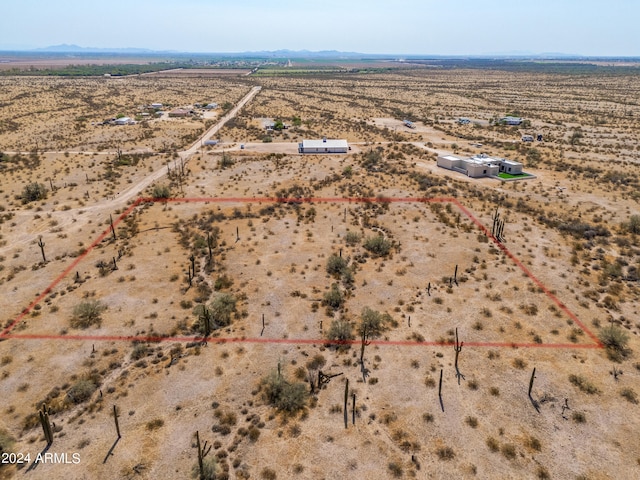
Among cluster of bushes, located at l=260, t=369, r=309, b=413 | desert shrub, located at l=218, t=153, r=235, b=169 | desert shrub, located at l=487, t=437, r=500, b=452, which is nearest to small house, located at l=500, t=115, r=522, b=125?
desert shrub, located at l=218, t=153, r=235, b=169

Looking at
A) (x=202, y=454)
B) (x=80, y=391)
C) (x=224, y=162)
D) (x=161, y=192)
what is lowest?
(x=202, y=454)

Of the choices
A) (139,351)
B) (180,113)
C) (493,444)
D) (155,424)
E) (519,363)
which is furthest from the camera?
(180,113)

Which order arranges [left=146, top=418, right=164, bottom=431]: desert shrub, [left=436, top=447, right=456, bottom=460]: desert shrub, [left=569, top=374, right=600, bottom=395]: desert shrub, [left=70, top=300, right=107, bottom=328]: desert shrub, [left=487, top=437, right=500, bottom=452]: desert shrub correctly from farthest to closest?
[left=70, top=300, right=107, bottom=328]: desert shrub, [left=569, top=374, right=600, bottom=395]: desert shrub, [left=146, top=418, right=164, bottom=431]: desert shrub, [left=487, top=437, right=500, bottom=452]: desert shrub, [left=436, top=447, right=456, bottom=460]: desert shrub

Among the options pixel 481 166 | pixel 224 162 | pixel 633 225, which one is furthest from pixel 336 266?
pixel 224 162

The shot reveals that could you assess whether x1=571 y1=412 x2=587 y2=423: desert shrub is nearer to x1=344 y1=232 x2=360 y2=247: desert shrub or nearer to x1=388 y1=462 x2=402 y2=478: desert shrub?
x1=388 y1=462 x2=402 y2=478: desert shrub

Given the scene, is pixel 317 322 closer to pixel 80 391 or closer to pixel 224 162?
pixel 80 391

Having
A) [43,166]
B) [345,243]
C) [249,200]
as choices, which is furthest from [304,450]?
[43,166]

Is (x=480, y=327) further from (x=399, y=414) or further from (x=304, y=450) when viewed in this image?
(x=304, y=450)
